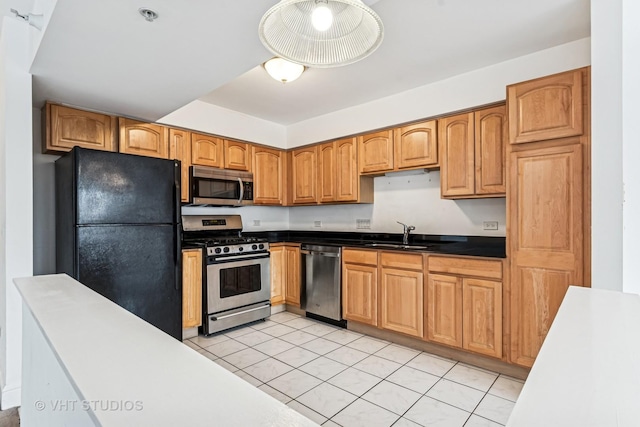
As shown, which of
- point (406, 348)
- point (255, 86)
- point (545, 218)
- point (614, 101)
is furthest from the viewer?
point (255, 86)

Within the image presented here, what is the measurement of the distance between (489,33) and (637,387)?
247cm

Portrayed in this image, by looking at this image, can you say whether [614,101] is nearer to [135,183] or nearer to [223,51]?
[223,51]

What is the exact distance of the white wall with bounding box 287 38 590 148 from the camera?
2520 millimetres

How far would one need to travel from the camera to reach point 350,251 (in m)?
3.50

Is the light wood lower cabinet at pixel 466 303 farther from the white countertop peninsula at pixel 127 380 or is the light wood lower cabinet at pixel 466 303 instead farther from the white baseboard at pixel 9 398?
the white baseboard at pixel 9 398

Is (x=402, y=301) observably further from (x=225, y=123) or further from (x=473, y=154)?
(x=225, y=123)

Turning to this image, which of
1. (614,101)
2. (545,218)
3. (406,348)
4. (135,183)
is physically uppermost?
(614,101)

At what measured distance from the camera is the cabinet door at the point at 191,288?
3.26 metres

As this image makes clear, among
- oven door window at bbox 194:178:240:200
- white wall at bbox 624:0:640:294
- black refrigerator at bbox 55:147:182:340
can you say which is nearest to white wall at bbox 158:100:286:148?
oven door window at bbox 194:178:240:200

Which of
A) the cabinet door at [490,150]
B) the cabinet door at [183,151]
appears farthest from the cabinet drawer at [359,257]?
the cabinet door at [183,151]

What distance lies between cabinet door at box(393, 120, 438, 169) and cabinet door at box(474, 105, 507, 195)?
0.40 metres

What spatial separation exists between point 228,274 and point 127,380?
10.00ft

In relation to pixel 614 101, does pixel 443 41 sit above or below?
above

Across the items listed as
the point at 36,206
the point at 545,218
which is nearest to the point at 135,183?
the point at 36,206
